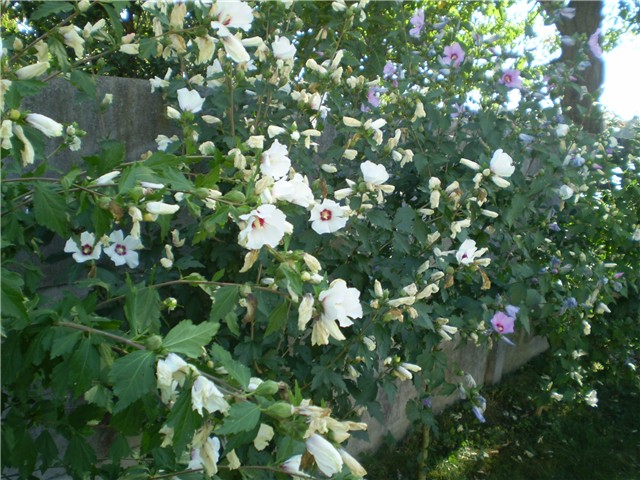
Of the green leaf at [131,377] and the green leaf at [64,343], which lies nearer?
the green leaf at [131,377]

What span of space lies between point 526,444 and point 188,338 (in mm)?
3230

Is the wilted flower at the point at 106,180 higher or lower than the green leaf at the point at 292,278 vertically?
higher

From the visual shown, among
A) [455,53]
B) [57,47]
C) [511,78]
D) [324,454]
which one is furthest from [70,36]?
[511,78]

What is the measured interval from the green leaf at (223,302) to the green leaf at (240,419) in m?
0.39

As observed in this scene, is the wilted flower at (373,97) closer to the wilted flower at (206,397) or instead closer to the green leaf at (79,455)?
the green leaf at (79,455)

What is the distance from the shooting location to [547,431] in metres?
3.96

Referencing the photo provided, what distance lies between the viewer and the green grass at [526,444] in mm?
3455

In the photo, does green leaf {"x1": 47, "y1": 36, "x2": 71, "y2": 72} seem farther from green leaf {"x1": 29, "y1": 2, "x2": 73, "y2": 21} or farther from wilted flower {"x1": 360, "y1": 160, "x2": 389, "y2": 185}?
wilted flower {"x1": 360, "y1": 160, "x2": 389, "y2": 185}

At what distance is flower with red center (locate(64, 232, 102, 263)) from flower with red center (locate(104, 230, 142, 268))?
0.09 m

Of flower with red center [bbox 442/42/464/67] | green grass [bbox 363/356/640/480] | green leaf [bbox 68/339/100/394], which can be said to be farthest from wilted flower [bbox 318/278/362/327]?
green grass [bbox 363/356/640/480]

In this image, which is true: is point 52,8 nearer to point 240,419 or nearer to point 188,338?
point 188,338

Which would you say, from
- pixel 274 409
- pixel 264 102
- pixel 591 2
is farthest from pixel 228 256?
pixel 591 2

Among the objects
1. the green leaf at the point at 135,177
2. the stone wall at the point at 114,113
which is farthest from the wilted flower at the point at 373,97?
the green leaf at the point at 135,177

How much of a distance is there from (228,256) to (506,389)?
3.04 m
